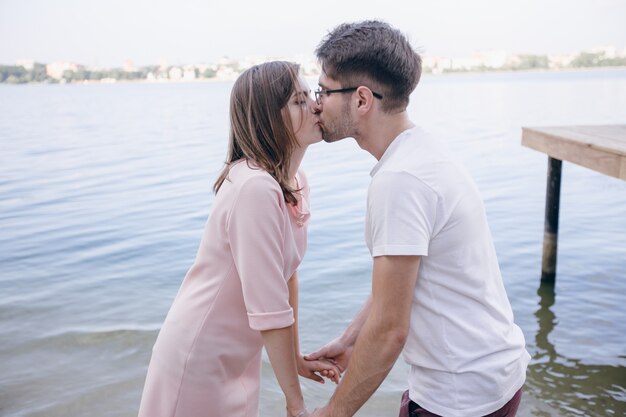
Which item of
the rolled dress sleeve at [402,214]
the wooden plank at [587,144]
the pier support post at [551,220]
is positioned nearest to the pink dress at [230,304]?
the rolled dress sleeve at [402,214]

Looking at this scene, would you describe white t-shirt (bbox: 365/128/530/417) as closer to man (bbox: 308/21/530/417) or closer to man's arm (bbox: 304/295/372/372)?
man (bbox: 308/21/530/417)

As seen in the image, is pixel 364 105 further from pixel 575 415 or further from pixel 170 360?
pixel 575 415

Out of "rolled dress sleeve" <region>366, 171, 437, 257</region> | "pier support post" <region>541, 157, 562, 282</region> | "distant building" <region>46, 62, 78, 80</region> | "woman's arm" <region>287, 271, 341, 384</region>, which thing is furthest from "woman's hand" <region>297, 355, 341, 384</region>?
"distant building" <region>46, 62, 78, 80</region>

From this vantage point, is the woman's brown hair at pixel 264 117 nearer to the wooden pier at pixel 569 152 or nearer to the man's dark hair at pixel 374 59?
the man's dark hair at pixel 374 59

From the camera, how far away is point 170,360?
8.25 ft

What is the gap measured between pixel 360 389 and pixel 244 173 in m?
0.83

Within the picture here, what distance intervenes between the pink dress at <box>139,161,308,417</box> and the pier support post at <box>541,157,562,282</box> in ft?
20.4

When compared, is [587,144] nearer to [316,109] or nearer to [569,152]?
[569,152]

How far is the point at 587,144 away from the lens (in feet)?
19.2

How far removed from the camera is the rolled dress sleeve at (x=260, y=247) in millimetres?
2326

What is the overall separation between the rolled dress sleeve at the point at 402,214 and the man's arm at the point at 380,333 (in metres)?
0.04

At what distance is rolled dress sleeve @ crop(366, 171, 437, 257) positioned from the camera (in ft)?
7.07

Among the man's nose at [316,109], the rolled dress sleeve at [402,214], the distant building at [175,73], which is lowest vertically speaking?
the distant building at [175,73]

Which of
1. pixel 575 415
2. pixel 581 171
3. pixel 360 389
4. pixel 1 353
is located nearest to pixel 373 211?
pixel 360 389
